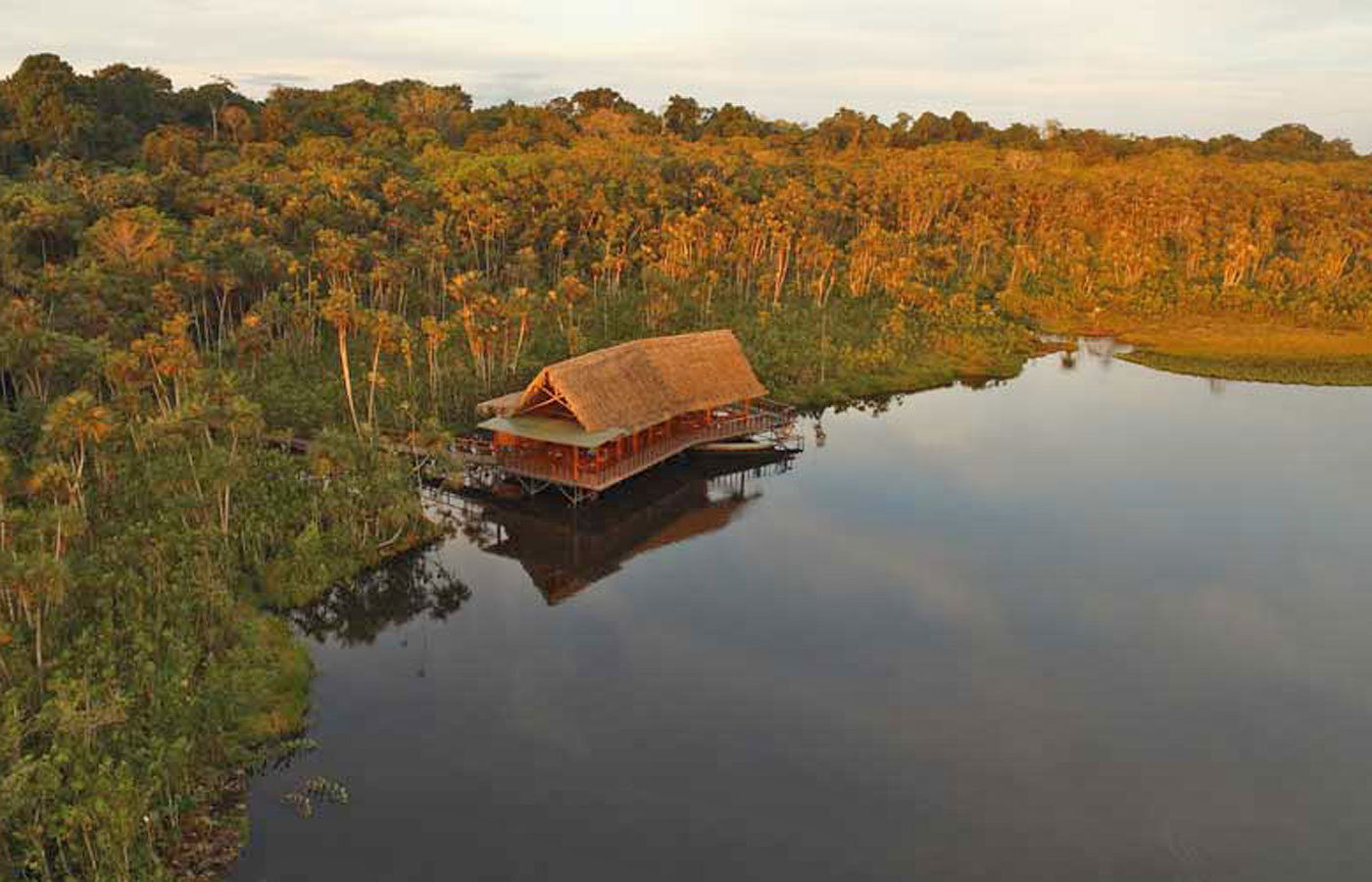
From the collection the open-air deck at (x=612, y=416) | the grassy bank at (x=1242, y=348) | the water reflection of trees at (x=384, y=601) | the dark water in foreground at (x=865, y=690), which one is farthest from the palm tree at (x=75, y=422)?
the grassy bank at (x=1242, y=348)

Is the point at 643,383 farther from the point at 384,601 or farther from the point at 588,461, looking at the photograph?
the point at 384,601

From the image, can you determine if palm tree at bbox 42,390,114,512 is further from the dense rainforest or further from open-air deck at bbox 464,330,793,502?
open-air deck at bbox 464,330,793,502

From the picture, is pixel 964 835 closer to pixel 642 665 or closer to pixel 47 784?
pixel 642 665

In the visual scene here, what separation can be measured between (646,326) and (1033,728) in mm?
48363

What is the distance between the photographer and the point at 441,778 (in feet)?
87.7

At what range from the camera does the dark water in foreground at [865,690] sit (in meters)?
24.8

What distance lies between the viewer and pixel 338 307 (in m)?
46.0

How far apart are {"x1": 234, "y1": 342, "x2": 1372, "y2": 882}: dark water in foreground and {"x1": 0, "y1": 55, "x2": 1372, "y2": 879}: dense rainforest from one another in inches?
161

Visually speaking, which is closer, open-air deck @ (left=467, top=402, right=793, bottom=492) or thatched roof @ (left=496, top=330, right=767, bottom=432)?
open-air deck @ (left=467, top=402, right=793, bottom=492)

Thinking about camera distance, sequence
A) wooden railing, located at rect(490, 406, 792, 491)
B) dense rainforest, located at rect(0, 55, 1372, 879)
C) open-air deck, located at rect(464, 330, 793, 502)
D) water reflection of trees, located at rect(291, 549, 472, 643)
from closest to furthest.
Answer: dense rainforest, located at rect(0, 55, 1372, 879) → water reflection of trees, located at rect(291, 549, 472, 643) → wooden railing, located at rect(490, 406, 792, 491) → open-air deck, located at rect(464, 330, 793, 502)

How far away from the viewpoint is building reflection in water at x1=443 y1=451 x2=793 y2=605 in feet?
135

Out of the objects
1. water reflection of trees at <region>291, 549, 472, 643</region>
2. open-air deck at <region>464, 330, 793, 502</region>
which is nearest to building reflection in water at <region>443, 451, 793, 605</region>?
open-air deck at <region>464, 330, 793, 502</region>

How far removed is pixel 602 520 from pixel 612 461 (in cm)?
338

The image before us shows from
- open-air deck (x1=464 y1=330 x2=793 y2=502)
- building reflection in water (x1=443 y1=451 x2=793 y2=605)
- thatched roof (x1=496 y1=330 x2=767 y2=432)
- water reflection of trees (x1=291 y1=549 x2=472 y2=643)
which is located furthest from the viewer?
thatched roof (x1=496 y1=330 x2=767 y2=432)
